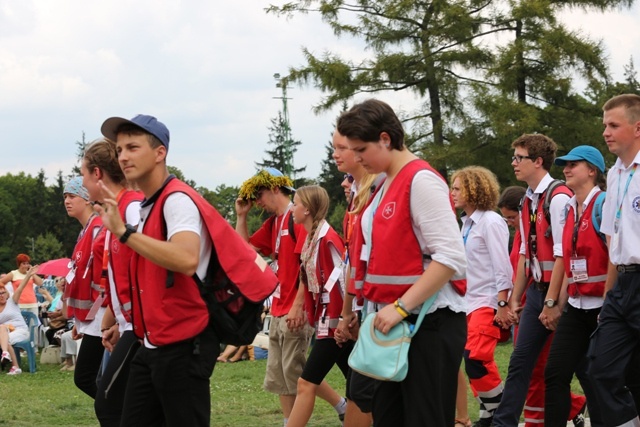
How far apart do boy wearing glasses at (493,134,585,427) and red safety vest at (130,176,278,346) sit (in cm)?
322

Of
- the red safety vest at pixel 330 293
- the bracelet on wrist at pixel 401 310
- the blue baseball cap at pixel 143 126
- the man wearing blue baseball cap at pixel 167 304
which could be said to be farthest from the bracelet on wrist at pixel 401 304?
the red safety vest at pixel 330 293

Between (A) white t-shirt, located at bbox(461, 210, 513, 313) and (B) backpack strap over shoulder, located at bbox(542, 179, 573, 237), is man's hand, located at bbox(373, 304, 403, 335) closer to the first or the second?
(B) backpack strap over shoulder, located at bbox(542, 179, 573, 237)

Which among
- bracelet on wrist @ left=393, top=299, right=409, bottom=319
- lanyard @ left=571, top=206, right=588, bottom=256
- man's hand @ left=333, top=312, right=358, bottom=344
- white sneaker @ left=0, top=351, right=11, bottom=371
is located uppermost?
lanyard @ left=571, top=206, right=588, bottom=256

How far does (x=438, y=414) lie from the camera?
457cm

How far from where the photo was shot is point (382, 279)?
465 cm

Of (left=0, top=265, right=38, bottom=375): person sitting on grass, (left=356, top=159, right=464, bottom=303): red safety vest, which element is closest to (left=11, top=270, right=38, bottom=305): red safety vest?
(left=0, top=265, right=38, bottom=375): person sitting on grass

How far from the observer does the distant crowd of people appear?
4578mm

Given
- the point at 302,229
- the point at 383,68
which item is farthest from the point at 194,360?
the point at 383,68

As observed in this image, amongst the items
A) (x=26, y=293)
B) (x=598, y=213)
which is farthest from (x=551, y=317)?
(x=26, y=293)

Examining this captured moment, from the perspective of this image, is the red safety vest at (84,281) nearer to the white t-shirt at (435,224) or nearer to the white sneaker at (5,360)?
the white t-shirt at (435,224)

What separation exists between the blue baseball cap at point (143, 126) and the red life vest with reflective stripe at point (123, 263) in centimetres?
67

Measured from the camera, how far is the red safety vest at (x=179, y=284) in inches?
181

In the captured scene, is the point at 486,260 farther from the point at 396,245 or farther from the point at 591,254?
the point at 396,245

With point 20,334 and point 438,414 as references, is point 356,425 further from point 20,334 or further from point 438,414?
point 20,334
